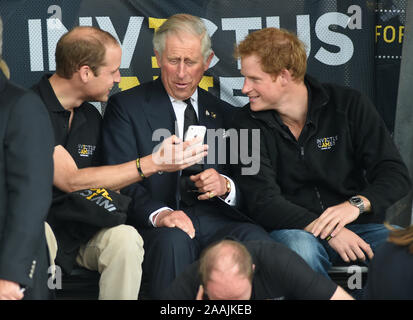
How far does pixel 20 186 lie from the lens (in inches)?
121

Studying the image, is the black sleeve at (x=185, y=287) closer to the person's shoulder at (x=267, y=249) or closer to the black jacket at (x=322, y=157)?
the person's shoulder at (x=267, y=249)

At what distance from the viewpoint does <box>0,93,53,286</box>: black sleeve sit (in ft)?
10.0

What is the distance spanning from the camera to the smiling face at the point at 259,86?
4352 millimetres

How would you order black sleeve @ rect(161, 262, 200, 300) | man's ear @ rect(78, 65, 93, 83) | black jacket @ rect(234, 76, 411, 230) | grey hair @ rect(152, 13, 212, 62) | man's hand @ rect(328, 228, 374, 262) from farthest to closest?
grey hair @ rect(152, 13, 212, 62) < black jacket @ rect(234, 76, 411, 230) < man's ear @ rect(78, 65, 93, 83) < man's hand @ rect(328, 228, 374, 262) < black sleeve @ rect(161, 262, 200, 300)

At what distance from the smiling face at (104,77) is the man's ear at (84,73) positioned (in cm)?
2

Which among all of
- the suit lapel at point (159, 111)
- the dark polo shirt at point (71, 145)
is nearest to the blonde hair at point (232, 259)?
the dark polo shirt at point (71, 145)

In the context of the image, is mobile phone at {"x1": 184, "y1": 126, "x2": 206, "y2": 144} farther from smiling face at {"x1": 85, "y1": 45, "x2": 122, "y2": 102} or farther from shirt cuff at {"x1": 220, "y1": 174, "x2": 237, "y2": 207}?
smiling face at {"x1": 85, "y1": 45, "x2": 122, "y2": 102}

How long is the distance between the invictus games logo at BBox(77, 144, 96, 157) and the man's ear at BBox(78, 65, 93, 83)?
36 centimetres

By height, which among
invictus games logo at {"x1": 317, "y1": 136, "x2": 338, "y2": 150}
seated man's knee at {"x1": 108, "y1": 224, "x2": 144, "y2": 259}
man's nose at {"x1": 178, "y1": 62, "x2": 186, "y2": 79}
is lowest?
seated man's knee at {"x1": 108, "y1": 224, "x2": 144, "y2": 259}

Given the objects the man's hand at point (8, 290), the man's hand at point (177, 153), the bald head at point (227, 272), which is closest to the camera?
the man's hand at point (8, 290)

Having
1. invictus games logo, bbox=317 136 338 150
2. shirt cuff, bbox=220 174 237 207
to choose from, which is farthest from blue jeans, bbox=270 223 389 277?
invictus games logo, bbox=317 136 338 150

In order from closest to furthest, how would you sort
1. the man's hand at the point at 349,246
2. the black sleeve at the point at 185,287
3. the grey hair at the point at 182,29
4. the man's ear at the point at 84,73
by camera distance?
1. the black sleeve at the point at 185,287
2. the man's hand at the point at 349,246
3. the man's ear at the point at 84,73
4. the grey hair at the point at 182,29

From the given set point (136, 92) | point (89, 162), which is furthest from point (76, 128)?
point (136, 92)
